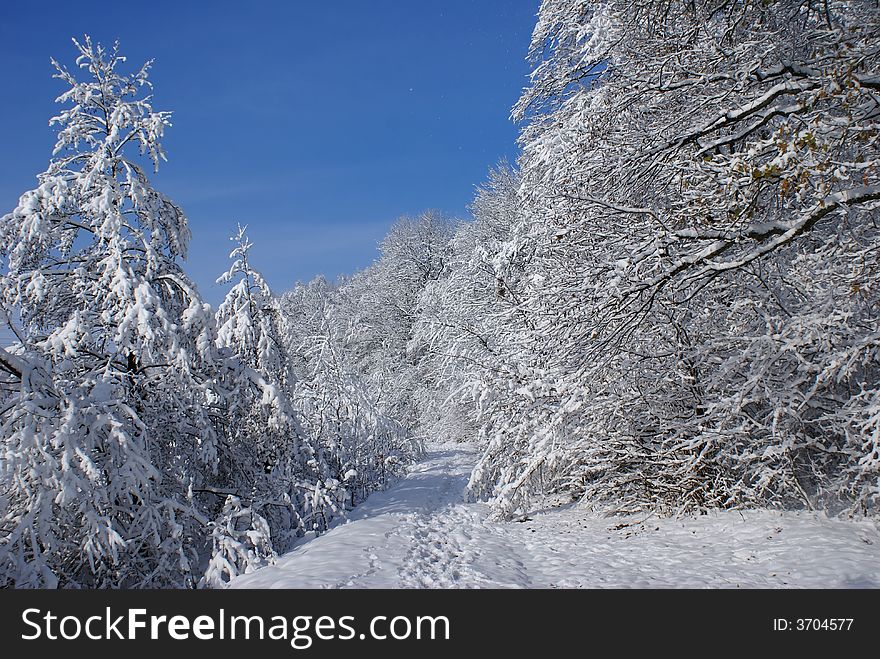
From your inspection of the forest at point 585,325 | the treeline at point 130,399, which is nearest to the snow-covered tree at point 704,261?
the forest at point 585,325

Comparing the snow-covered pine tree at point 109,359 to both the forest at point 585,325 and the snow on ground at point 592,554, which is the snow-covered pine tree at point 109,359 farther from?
the snow on ground at point 592,554

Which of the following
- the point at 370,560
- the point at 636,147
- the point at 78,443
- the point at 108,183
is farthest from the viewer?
the point at 108,183

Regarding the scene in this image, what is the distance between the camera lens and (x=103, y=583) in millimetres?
6445

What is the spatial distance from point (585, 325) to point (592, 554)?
2.86m

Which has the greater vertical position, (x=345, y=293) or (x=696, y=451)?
(x=345, y=293)

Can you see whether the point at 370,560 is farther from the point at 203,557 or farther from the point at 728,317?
the point at 728,317

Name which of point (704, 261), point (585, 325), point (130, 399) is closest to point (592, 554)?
point (585, 325)

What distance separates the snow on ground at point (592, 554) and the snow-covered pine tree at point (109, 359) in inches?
67.6

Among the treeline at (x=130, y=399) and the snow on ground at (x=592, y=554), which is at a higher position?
the treeline at (x=130, y=399)

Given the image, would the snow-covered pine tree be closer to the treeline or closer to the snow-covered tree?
the treeline

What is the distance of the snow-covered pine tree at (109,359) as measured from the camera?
5.75 m

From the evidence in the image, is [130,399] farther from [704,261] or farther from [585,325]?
Result: [704,261]
